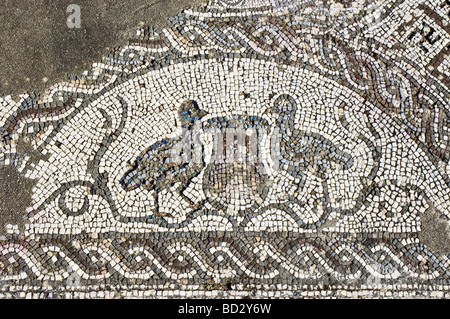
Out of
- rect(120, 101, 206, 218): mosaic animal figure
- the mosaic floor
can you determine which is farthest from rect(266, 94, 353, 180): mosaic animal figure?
rect(120, 101, 206, 218): mosaic animal figure

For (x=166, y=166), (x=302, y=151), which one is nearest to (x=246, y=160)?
(x=302, y=151)

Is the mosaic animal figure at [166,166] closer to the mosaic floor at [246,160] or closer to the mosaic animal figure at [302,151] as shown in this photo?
the mosaic floor at [246,160]

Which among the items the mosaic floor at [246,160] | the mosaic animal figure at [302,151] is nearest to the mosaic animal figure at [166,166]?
the mosaic floor at [246,160]

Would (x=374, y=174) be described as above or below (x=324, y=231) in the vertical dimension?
above

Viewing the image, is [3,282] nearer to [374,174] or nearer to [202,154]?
[202,154]

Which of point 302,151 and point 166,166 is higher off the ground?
point 302,151

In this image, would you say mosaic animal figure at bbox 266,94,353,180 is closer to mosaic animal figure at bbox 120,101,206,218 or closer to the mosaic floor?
the mosaic floor

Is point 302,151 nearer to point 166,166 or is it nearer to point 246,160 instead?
point 246,160

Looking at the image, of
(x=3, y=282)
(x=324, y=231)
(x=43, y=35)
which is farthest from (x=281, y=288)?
(x=43, y=35)
